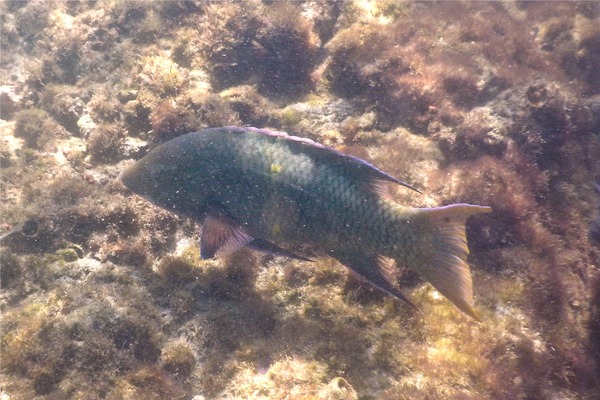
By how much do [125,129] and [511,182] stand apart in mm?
5526

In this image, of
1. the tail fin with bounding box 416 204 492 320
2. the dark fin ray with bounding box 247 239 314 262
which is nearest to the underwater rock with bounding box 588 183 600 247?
the tail fin with bounding box 416 204 492 320

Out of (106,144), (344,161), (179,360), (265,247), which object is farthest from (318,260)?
(106,144)

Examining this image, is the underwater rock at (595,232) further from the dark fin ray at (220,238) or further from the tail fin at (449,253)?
the dark fin ray at (220,238)

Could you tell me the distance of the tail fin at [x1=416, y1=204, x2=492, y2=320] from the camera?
Result: 9.11 feet

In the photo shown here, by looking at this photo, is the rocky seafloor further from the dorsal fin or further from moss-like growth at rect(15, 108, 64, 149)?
the dorsal fin

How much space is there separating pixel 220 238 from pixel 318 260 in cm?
116

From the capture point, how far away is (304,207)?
10.5 ft

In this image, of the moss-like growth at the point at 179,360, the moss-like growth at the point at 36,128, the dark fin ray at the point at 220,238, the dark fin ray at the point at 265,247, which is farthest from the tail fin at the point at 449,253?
the moss-like growth at the point at 36,128

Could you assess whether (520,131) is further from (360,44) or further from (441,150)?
(360,44)

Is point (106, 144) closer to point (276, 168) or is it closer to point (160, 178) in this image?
point (160, 178)

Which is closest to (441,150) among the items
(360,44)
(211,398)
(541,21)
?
(360,44)

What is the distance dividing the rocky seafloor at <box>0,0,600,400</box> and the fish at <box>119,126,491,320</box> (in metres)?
0.77

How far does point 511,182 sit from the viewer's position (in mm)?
4520

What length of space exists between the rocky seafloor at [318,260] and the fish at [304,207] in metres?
0.77
